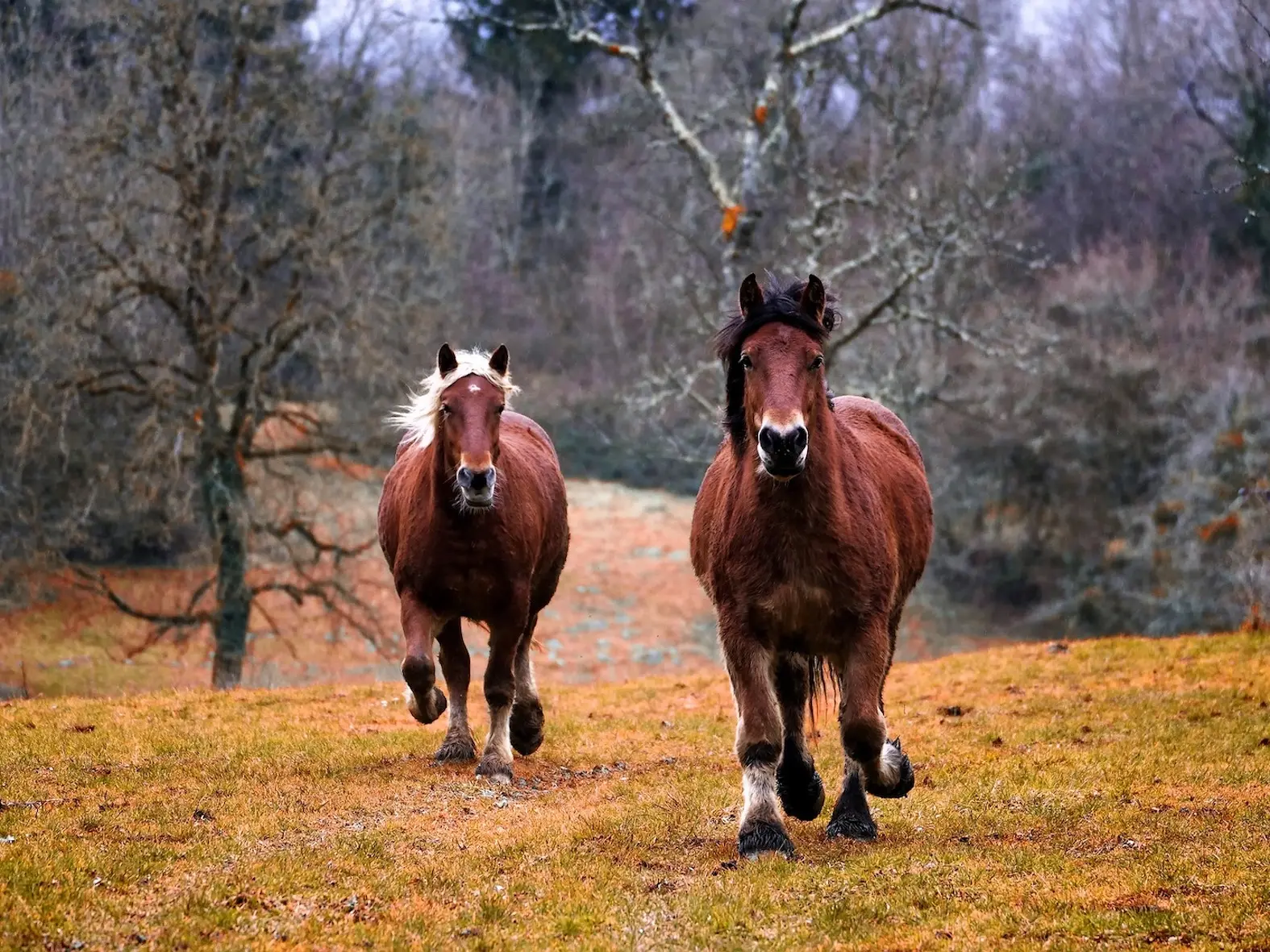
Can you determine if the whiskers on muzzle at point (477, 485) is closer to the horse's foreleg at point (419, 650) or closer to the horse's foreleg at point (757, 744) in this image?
the horse's foreleg at point (419, 650)

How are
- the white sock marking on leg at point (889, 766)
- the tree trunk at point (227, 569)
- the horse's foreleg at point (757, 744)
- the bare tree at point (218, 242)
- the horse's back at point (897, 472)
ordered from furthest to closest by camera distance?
the tree trunk at point (227, 569) → the bare tree at point (218, 242) → the horse's back at point (897, 472) → the white sock marking on leg at point (889, 766) → the horse's foreleg at point (757, 744)

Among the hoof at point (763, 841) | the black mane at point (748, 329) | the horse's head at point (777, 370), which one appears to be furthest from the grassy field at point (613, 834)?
the black mane at point (748, 329)

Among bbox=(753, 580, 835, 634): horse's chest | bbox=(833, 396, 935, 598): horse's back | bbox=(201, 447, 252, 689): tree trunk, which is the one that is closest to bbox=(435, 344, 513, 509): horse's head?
bbox=(833, 396, 935, 598): horse's back

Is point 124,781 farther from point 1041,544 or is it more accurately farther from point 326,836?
point 1041,544

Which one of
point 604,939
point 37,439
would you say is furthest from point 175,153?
point 604,939

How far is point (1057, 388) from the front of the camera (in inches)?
1321

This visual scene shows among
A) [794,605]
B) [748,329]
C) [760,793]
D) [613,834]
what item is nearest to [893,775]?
[760,793]

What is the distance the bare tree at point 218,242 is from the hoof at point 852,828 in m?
14.8

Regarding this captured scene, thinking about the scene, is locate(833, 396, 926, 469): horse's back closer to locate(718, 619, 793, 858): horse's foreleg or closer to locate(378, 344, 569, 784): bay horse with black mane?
locate(718, 619, 793, 858): horse's foreleg

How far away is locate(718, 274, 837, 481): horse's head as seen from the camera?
6145mm

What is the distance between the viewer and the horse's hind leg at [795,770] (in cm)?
738

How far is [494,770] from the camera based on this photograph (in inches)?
372

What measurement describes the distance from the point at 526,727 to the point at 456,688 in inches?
25.1

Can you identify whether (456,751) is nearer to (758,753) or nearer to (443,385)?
(443,385)
